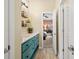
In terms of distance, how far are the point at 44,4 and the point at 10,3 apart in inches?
272

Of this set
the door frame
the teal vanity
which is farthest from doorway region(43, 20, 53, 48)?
the door frame

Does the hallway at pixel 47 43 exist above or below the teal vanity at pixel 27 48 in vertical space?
below

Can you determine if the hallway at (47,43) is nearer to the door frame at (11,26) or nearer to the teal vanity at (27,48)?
the teal vanity at (27,48)

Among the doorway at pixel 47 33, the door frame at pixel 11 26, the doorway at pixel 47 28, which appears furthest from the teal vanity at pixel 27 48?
the doorway at pixel 47 33

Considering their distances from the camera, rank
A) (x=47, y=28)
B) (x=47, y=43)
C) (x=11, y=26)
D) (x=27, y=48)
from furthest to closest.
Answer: (x=47, y=28), (x=47, y=43), (x=27, y=48), (x=11, y=26)

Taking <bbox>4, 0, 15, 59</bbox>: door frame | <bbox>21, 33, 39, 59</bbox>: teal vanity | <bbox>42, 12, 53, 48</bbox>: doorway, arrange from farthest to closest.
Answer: <bbox>42, 12, 53, 48</bbox>: doorway → <bbox>21, 33, 39, 59</bbox>: teal vanity → <bbox>4, 0, 15, 59</bbox>: door frame

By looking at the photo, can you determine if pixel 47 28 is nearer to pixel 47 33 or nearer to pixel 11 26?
pixel 47 33

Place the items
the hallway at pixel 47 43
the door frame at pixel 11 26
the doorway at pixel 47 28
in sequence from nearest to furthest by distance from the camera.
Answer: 1. the door frame at pixel 11 26
2. the doorway at pixel 47 28
3. the hallway at pixel 47 43

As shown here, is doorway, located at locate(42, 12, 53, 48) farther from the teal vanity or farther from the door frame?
the door frame

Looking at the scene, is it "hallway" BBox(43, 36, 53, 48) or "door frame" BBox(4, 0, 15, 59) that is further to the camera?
"hallway" BBox(43, 36, 53, 48)

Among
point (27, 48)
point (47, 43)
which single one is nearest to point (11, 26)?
point (27, 48)

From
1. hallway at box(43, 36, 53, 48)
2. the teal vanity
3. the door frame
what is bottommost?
hallway at box(43, 36, 53, 48)
